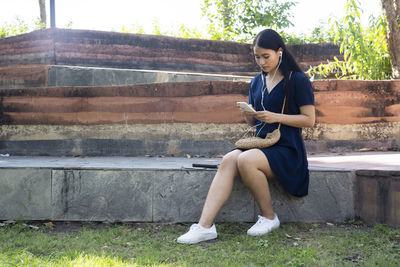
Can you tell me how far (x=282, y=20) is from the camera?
33.8ft

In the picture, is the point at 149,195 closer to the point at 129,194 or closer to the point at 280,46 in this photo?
the point at 129,194

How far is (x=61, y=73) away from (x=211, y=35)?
452cm

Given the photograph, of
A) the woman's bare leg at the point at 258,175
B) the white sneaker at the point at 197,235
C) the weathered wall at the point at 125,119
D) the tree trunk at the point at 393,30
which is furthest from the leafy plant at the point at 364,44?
the white sneaker at the point at 197,235

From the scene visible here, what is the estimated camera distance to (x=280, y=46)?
318 cm

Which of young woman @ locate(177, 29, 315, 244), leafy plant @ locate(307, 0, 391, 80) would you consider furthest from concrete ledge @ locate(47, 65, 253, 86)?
young woman @ locate(177, 29, 315, 244)

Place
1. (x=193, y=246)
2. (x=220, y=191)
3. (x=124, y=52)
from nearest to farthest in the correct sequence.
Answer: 1. (x=193, y=246)
2. (x=220, y=191)
3. (x=124, y=52)

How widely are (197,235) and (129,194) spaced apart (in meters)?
0.83

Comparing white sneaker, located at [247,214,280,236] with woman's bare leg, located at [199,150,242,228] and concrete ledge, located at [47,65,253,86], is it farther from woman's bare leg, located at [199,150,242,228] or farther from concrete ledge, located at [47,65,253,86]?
concrete ledge, located at [47,65,253,86]

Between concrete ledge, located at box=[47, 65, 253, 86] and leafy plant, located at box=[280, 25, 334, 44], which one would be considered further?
leafy plant, located at box=[280, 25, 334, 44]

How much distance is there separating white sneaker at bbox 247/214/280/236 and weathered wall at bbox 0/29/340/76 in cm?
463

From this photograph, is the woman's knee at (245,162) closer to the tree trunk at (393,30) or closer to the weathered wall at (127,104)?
the weathered wall at (127,104)

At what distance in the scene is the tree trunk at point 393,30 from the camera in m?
5.84

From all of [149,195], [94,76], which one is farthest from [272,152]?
[94,76]

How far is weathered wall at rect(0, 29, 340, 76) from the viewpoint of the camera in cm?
675
